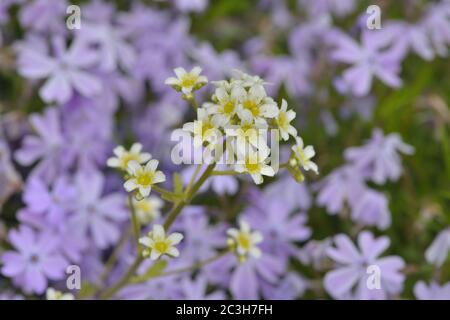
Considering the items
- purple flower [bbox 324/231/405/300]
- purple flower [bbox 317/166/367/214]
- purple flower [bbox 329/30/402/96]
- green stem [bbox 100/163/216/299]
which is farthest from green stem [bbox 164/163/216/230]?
purple flower [bbox 329/30/402/96]

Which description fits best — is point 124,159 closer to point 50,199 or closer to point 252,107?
point 252,107

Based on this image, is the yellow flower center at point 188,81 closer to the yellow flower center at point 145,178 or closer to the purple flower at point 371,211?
the yellow flower center at point 145,178

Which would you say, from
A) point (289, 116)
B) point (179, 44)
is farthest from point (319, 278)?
point (179, 44)

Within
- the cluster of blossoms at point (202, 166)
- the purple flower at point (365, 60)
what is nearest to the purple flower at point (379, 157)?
the cluster of blossoms at point (202, 166)

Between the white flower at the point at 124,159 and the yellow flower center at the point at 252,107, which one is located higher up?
the yellow flower center at the point at 252,107
